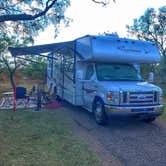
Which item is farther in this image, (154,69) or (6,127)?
(154,69)

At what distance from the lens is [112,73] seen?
8.43m

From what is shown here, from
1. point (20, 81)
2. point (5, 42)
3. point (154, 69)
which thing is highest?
point (5, 42)

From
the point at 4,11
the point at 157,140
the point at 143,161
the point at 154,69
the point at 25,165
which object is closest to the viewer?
the point at 25,165

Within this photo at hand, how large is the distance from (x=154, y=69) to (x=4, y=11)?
48.4 ft

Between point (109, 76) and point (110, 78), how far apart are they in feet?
0.36

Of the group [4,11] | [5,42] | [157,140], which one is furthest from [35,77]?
[157,140]

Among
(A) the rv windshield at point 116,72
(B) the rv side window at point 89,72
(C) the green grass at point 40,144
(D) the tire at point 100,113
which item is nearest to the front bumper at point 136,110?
(D) the tire at point 100,113

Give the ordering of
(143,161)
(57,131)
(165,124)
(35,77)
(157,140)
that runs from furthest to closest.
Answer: (35,77) < (165,124) < (57,131) < (157,140) < (143,161)

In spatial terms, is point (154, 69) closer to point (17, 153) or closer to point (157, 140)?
point (157, 140)

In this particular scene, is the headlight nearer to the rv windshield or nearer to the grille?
the grille

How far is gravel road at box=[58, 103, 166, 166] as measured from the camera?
5.07m

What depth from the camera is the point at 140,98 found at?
24.2 feet

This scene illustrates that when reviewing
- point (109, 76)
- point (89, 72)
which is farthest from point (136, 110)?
point (89, 72)

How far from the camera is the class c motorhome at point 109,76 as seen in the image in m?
7.30
